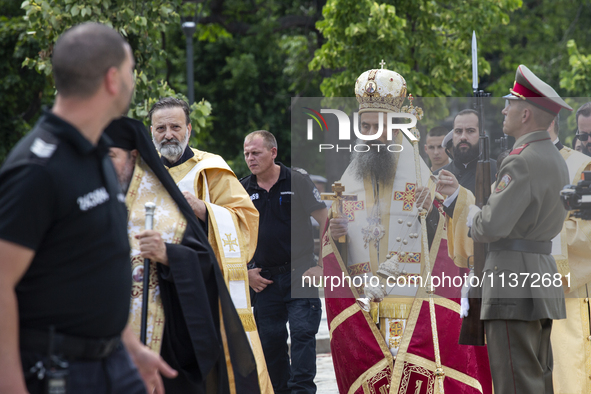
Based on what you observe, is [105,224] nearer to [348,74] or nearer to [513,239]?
[513,239]

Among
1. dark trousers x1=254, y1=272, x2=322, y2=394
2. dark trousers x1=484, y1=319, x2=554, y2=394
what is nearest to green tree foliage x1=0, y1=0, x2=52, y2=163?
dark trousers x1=254, y1=272, x2=322, y2=394

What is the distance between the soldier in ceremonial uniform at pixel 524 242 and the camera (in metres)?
4.42

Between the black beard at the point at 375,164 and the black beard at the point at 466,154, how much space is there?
393 millimetres

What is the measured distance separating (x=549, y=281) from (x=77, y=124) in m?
3.15

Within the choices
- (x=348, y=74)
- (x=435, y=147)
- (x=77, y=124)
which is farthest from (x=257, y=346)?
(x=348, y=74)

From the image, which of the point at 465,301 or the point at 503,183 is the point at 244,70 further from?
the point at 503,183

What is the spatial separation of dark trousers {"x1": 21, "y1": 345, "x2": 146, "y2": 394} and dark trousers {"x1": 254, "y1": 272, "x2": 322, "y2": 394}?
352 centimetres

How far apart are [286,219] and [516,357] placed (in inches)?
101

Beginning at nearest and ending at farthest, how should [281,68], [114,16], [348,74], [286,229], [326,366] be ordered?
[286,229] < [114,16] < [326,366] < [348,74] < [281,68]

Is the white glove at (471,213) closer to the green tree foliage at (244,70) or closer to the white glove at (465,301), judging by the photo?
the white glove at (465,301)

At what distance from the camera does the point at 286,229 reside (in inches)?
253

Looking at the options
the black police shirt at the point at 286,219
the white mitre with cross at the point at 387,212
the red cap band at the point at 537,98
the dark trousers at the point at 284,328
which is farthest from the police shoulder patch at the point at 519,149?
the dark trousers at the point at 284,328

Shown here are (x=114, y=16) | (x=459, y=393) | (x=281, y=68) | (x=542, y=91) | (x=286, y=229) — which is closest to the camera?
(x=542, y=91)

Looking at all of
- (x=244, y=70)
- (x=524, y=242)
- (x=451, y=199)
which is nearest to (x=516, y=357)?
(x=524, y=242)
